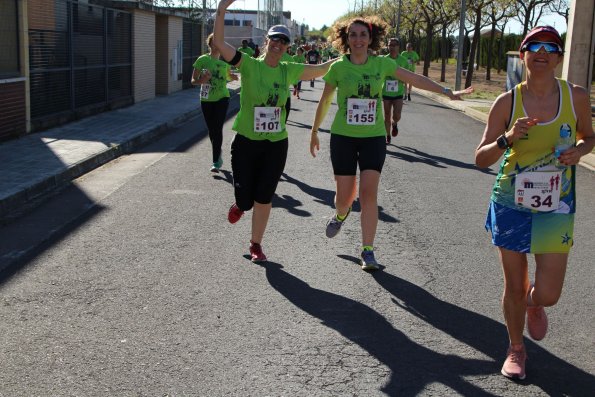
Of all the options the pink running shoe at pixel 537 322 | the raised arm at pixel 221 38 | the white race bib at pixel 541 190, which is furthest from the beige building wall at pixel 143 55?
the white race bib at pixel 541 190

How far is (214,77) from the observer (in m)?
11.0

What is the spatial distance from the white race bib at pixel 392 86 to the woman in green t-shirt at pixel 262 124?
7.79 m

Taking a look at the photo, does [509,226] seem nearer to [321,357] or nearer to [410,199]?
[321,357]

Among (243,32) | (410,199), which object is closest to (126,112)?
(410,199)

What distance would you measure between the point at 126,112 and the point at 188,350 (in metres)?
16.0

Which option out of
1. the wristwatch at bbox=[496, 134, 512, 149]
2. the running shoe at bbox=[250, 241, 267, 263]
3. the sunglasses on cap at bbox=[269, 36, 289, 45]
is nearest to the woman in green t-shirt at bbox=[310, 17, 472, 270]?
the sunglasses on cap at bbox=[269, 36, 289, 45]

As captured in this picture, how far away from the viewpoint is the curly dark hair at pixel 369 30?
6.73 metres

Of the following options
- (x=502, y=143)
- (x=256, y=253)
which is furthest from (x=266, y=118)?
(x=502, y=143)

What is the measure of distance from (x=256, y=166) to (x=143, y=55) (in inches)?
709

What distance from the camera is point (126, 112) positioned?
20062mm

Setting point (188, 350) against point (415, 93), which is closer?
point (188, 350)

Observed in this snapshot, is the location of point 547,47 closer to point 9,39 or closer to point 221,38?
point 221,38

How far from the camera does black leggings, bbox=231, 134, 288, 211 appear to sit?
675 centimetres

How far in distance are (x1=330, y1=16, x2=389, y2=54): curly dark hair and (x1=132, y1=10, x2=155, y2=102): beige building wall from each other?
16.5 meters
